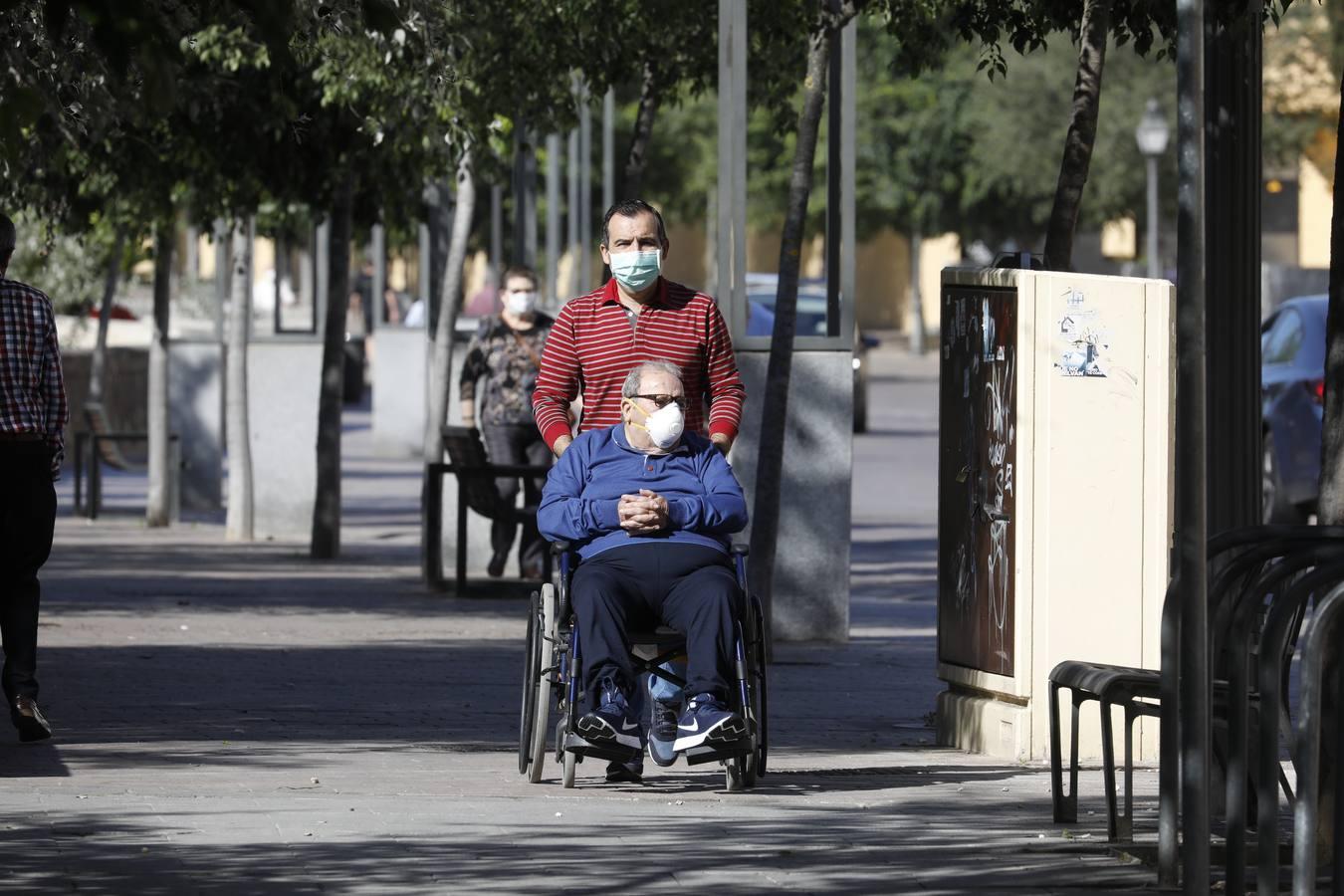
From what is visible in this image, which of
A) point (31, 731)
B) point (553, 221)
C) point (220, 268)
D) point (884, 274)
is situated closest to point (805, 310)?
point (220, 268)

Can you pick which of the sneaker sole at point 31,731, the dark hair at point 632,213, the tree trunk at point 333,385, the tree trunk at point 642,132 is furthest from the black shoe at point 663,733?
the tree trunk at point 333,385

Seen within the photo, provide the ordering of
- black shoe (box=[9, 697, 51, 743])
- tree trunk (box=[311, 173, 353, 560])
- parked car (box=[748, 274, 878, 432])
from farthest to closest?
parked car (box=[748, 274, 878, 432]) < tree trunk (box=[311, 173, 353, 560]) < black shoe (box=[9, 697, 51, 743])

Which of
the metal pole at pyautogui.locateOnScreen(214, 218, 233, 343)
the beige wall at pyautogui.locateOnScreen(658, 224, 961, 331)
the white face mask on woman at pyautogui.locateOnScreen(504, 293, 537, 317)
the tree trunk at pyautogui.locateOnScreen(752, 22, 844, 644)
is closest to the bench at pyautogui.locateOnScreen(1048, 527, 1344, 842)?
the tree trunk at pyautogui.locateOnScreen(752, 22, 844, 644)

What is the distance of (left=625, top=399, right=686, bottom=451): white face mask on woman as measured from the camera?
7.96 metres

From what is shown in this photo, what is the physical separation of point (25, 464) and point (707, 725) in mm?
2630

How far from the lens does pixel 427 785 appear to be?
7762 millimetres

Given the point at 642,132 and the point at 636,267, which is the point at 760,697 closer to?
the point at 636,267

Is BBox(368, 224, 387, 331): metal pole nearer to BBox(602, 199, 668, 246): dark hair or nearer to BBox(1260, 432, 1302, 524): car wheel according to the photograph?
BBox(1260, 432, 1302, 524): car wheel

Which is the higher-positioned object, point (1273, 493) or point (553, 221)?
point (553, 221)

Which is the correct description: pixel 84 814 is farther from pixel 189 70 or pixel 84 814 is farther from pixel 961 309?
pixel 189 70

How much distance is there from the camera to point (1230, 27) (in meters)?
8.81

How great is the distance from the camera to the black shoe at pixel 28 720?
334 inches

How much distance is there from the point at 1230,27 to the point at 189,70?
7.09 meters

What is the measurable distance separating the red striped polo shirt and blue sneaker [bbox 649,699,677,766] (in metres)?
0.99
